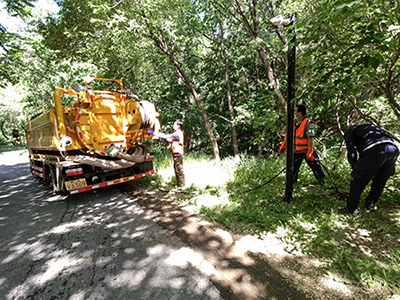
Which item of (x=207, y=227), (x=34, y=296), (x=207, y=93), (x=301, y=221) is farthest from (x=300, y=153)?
(x=207, y=93)

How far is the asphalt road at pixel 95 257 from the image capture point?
2154 mm

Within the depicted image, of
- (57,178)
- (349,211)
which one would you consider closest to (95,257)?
(57,178)

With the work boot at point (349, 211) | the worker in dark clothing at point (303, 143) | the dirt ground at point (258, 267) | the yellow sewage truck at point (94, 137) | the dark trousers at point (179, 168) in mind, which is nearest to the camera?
the dirt ground at point (258, 267)

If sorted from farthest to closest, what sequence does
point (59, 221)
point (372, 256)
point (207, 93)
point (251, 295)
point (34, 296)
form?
point (207, 93) → point (59, 221) → point (372, 256) → point (34, 296) → point (251, 295)

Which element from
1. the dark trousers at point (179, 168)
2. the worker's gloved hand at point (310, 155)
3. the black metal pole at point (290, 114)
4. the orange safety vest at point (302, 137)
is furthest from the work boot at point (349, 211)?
the dark trousers at point (179, 168)

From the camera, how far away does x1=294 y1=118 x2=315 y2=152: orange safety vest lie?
404cm

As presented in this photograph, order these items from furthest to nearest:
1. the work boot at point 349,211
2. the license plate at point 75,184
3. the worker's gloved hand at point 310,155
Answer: the license plate at point 75,184
the worker's gloved hand at point 310,155
the work boot at point 349,211

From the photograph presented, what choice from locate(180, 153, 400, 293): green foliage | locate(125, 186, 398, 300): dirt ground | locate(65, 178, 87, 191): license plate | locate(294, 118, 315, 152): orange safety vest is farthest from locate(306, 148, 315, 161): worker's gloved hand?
locate(65, 178, 87, 191): license plate

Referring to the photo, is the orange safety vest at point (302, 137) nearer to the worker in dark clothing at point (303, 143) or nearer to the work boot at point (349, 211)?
the worker in dark clothing at point (303, 143)

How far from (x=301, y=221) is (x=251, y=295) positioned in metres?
1.65

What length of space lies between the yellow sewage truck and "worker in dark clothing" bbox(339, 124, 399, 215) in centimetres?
413

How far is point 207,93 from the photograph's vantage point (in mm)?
10180

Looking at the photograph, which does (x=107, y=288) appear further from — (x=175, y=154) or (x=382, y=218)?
(x=382, y=218)

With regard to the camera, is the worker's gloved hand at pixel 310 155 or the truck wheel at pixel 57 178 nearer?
the worker's gloved hand at pixel 310 155
